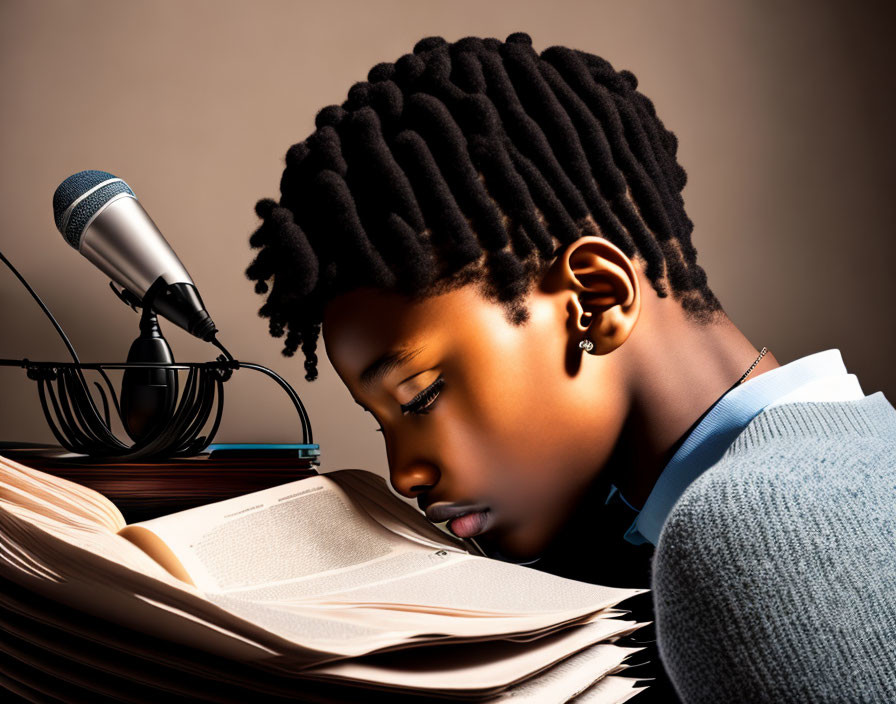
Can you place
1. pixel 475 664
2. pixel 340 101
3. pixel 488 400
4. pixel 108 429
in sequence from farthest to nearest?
pixel 340 101 < pixel 108 429 < pixel 488 400 < pixel 475 664

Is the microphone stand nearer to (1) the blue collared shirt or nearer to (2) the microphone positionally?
(2) the microphone

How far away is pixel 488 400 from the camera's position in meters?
0.60

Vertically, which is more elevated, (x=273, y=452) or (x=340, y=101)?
(x=340, y=101)

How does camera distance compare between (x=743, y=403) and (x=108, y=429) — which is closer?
(x=743, y=403)

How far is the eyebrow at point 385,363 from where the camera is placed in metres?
0.61

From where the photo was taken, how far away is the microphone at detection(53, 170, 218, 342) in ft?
2.47

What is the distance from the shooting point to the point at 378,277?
0.60 meters

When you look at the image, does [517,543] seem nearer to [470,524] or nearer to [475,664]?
[470,524]

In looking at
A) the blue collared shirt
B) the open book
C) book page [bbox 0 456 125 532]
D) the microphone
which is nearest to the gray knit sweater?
the open book

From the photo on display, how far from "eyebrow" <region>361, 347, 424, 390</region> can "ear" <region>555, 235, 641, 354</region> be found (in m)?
0.14

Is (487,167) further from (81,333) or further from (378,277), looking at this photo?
(81,333)

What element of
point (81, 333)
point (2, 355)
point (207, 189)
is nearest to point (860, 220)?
point (207, 189)

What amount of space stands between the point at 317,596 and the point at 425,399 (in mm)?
259

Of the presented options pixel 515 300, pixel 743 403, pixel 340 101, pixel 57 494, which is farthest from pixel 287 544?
pixel 340 101
